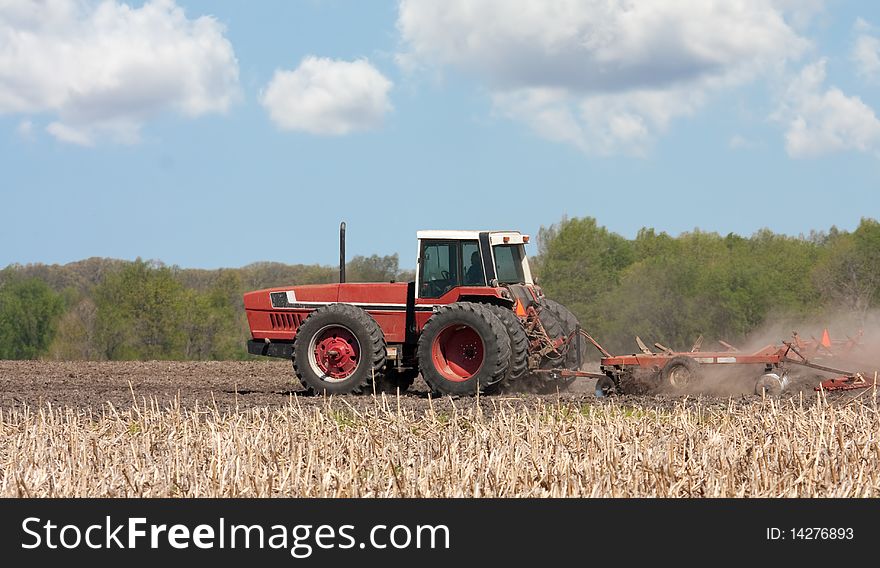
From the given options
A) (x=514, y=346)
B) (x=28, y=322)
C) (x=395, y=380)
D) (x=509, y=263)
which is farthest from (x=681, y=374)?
(x=28, y=322)

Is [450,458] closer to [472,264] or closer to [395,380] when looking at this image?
[472,264]

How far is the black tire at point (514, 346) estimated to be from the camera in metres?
13.8

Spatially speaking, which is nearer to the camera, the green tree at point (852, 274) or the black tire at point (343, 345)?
the black tire at point (343, 345)

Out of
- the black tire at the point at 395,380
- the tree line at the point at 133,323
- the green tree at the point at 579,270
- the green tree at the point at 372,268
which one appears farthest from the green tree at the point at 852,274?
the black tire at the point at 395,380

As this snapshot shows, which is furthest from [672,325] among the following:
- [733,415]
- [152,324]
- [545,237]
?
[733,415]

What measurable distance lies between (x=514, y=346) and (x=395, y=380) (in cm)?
229

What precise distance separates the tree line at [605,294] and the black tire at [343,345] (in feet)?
72.9

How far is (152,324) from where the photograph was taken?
5047 cm

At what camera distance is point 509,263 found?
14.9 m

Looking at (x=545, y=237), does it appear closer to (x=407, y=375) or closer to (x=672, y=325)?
(x=672, y=325)

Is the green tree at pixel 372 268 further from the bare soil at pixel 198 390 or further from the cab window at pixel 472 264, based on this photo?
the cab window at pixel 472 264

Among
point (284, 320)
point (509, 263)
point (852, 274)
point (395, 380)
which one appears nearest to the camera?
point (509, 263)

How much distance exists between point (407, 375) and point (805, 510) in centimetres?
971

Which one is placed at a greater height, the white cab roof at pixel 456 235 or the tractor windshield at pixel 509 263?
the white cab roof at pixel 456 235
